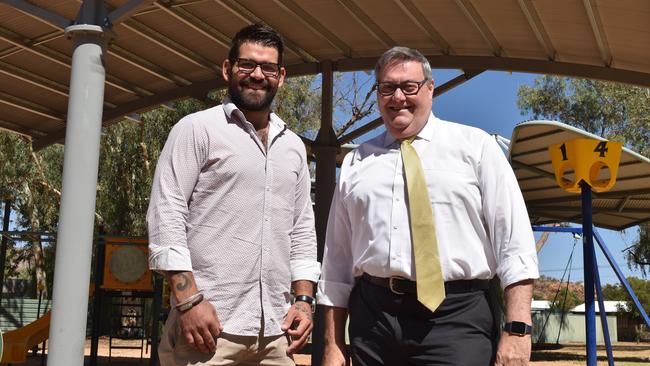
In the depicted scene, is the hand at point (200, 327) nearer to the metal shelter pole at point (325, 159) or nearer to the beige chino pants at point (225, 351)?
the beige chino pants at point (225, 351)

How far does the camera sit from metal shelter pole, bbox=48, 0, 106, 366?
5.41 m

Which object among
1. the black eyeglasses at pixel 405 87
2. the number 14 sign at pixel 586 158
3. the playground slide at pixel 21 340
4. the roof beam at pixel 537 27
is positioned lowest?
the playground slide at pixel 21 340

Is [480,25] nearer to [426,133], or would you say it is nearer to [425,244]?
[426,133]

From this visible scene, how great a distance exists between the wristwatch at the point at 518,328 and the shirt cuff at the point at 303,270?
850 mm

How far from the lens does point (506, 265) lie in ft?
8.75

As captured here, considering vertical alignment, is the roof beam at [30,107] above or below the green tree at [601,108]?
below

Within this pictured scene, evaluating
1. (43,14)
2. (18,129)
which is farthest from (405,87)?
(18,129)

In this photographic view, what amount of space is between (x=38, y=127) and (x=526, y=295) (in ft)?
40.4

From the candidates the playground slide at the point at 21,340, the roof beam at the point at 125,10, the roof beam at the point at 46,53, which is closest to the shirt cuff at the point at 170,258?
the roof beam at the point at 125,10

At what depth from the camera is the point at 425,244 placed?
264 cm

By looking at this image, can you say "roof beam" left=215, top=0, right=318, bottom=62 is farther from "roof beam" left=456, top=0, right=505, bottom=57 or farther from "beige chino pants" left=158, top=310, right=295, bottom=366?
"beige chino pants" left=158, top=310, right=295, bottom=366

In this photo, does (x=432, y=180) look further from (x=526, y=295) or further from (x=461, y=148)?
(x=526, y=295)

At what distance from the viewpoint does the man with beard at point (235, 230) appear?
8.93 feet

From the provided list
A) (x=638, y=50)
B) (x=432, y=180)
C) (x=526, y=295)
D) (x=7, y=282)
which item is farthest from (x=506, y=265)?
(x=7, y=282)
